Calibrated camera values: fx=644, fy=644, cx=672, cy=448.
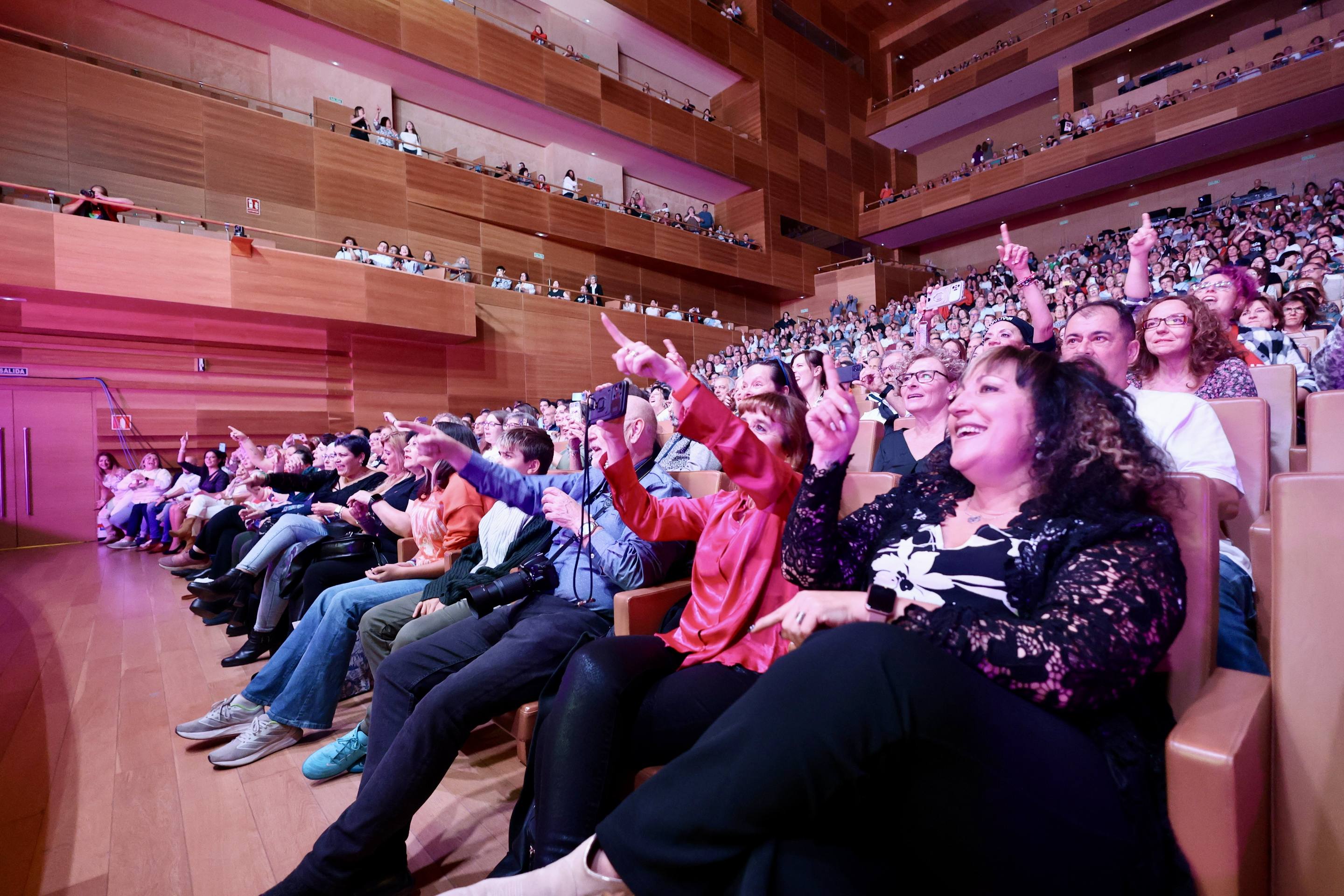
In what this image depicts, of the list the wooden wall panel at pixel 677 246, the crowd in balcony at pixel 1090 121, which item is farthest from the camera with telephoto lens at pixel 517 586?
the crowd in balcony at pixel 1090 121

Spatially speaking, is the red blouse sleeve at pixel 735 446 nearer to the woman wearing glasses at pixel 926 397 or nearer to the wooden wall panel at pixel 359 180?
the woman wearing glasses at pixel 926 397

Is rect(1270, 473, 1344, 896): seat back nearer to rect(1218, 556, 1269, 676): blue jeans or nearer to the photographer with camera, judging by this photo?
rect(1218, 556, 1269, 676): blue jeans

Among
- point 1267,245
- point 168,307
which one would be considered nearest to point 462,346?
point 168,307

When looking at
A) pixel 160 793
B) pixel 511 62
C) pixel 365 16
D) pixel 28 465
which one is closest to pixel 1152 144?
pixel 511 62

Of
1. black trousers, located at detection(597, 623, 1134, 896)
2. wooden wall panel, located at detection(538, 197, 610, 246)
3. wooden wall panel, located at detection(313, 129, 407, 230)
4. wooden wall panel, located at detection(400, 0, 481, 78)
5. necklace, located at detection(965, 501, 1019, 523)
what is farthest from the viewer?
wooden wall panel, located at detection(538, 197, 610, 246)

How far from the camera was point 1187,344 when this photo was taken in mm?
1418

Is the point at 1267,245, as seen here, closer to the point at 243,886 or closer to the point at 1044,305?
the point at 1044,305

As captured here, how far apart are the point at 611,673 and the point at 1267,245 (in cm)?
616

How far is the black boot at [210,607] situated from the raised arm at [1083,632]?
2.14 m

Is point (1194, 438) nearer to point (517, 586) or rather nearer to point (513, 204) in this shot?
point (517, 586)

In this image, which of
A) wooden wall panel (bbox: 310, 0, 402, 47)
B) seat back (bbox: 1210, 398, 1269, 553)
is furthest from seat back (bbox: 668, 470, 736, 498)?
wooden wall panel (bbox: 310, 0, 402, 47)

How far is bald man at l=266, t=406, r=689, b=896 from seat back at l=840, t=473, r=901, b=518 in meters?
0.32

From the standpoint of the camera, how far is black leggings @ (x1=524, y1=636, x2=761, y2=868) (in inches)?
30.9

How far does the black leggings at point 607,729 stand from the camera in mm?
784
